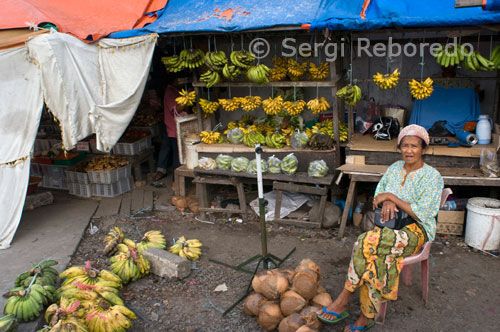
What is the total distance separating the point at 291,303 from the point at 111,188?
15.9 feet

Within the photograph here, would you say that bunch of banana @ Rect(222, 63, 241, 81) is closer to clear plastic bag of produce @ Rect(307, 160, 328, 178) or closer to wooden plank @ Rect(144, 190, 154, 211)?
clear plastic bag of produce @ Rect(307, 160, 328, 178)

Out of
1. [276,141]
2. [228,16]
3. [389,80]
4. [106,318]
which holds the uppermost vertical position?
[228,16]

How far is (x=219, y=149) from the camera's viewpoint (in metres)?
6.29

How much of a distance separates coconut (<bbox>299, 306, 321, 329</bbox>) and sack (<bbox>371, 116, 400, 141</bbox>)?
315 centimetres

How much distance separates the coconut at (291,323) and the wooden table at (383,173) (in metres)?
2.23

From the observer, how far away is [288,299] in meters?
3.49

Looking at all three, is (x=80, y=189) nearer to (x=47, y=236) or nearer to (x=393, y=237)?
(x=47, y=236)

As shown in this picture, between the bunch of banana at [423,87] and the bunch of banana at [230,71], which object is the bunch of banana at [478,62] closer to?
the bunch of banana at [423,87]

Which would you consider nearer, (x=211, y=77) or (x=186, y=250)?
(x=186, y=250)

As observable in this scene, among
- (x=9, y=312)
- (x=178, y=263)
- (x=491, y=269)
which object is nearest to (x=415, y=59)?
(x=491, y=269)

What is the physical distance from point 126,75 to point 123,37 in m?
0.54

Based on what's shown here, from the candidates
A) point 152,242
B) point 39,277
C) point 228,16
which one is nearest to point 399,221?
point 152,242

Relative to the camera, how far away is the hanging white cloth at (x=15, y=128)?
5176 mm

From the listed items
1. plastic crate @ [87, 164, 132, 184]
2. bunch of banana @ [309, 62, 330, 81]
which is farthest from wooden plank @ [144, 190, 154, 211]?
bunch of banana @ [309, 62, 330, 81]
